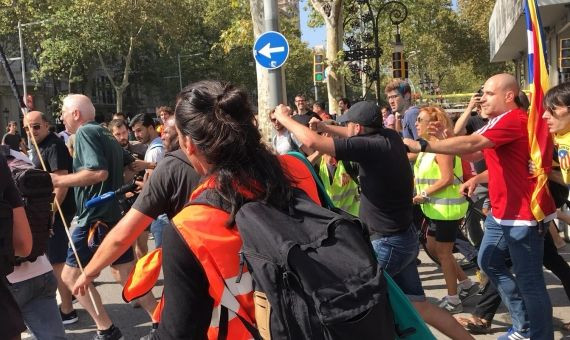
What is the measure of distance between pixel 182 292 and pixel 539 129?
2.65m

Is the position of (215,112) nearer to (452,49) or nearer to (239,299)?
(239,299)

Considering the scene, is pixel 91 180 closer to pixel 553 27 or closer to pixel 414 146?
pixel 414 146

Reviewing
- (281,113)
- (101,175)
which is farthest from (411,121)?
(101,175)

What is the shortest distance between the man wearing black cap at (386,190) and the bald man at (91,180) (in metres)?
1.50

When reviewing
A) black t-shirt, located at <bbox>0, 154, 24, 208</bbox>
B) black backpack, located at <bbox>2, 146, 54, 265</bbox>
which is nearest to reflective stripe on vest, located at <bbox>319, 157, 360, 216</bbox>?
black backpack, located at <bbox>2, 146, 54, 265</bbox>

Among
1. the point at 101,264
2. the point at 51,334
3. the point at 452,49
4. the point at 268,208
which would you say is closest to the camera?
the point at 268,208

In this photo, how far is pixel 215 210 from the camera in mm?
1660

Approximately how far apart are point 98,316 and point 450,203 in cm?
300

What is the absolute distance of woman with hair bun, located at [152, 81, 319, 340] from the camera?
5.36ft

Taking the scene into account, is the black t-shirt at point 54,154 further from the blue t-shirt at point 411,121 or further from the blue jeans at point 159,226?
the blue t-shirt at point 411,121

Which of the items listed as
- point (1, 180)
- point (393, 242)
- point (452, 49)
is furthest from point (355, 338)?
point (452, 49)

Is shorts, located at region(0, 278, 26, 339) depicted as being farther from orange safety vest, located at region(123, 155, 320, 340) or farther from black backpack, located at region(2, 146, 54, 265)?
orange safety vest, located at region(123, 155, 320, 340)

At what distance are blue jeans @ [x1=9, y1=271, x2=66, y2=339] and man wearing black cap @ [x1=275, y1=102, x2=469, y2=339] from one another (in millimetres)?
1612

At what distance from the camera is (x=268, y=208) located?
166cm
